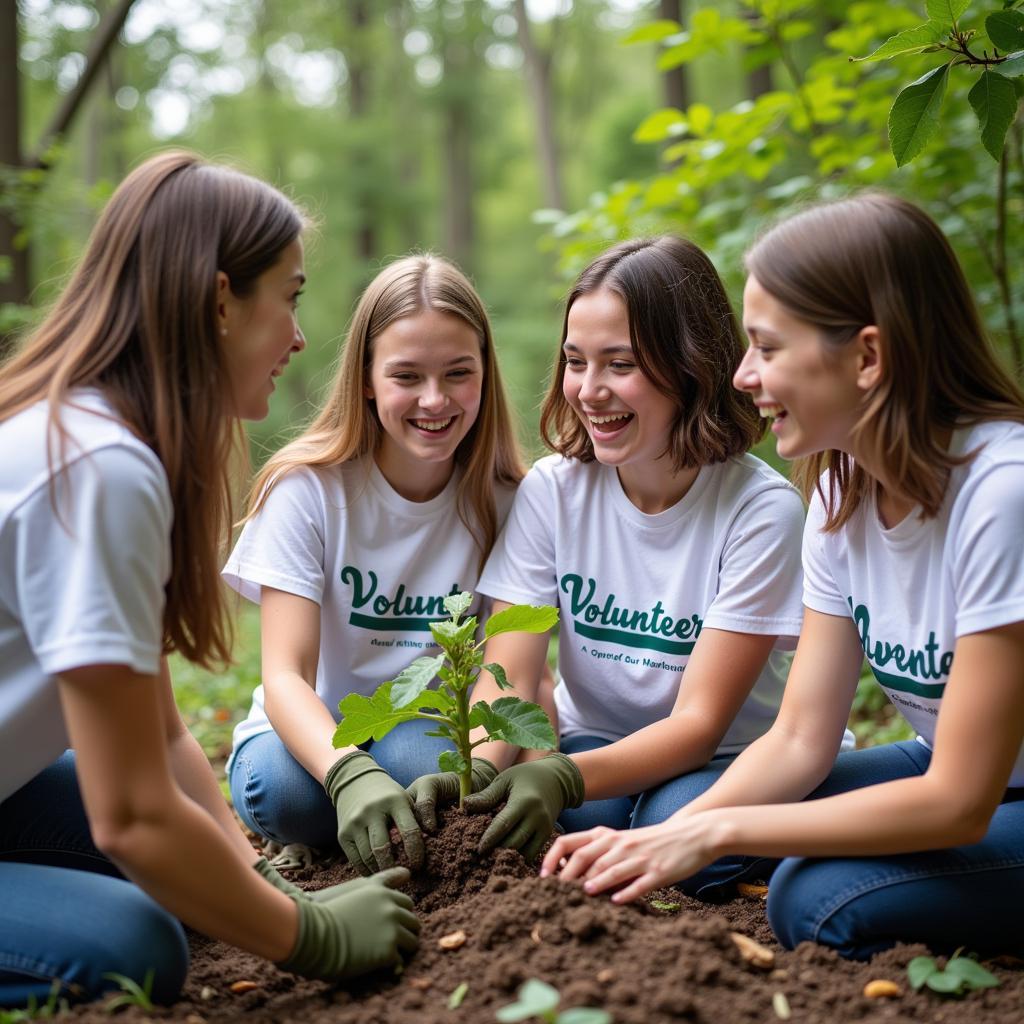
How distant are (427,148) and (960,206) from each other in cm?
1608

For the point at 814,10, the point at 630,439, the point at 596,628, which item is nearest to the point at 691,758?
the point at 596,628

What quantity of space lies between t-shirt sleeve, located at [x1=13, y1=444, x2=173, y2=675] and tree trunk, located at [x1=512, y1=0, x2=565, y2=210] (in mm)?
10194

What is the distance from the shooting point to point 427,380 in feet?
8.85

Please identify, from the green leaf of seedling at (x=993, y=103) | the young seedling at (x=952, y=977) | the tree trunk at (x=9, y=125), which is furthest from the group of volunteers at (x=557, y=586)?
the tree trunk at (x=9, y=125)

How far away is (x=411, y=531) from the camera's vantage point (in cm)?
289

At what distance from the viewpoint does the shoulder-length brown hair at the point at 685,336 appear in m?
2.56

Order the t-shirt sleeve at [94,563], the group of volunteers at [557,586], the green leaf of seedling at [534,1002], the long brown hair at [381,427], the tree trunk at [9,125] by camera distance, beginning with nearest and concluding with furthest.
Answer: the green leaf of seedling at [534,1002] < the t-shirt sleeve at [94,563] < the group of volunteers at [557,586] < the long brown hair at [381,427] < the tree trunk at [9,125]

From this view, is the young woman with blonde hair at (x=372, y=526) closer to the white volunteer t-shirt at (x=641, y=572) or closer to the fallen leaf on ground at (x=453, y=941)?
the white volunteer t-shirt at (x=641, y=572)

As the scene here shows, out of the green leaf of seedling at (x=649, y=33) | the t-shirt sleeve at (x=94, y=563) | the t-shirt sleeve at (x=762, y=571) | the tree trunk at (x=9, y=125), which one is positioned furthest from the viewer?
the tree trunk at (x=9, y=125)

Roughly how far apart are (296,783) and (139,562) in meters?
1.26

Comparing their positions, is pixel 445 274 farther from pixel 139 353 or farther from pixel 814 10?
pixel 814 10

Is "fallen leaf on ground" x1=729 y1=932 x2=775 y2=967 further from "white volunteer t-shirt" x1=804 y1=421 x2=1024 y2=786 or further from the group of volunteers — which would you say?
"white volunteer t-shirt" x1=804 y1=421 x2=1024 y2=786

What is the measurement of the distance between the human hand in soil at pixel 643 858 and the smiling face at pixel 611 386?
1.01 metres

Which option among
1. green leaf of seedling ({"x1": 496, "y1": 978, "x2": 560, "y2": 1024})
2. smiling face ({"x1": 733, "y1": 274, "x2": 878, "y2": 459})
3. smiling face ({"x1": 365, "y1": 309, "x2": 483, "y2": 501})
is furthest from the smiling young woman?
green leaf of seedling ({"x1": 496, "y1": 978, "x2": 560, "y2": 1024})
